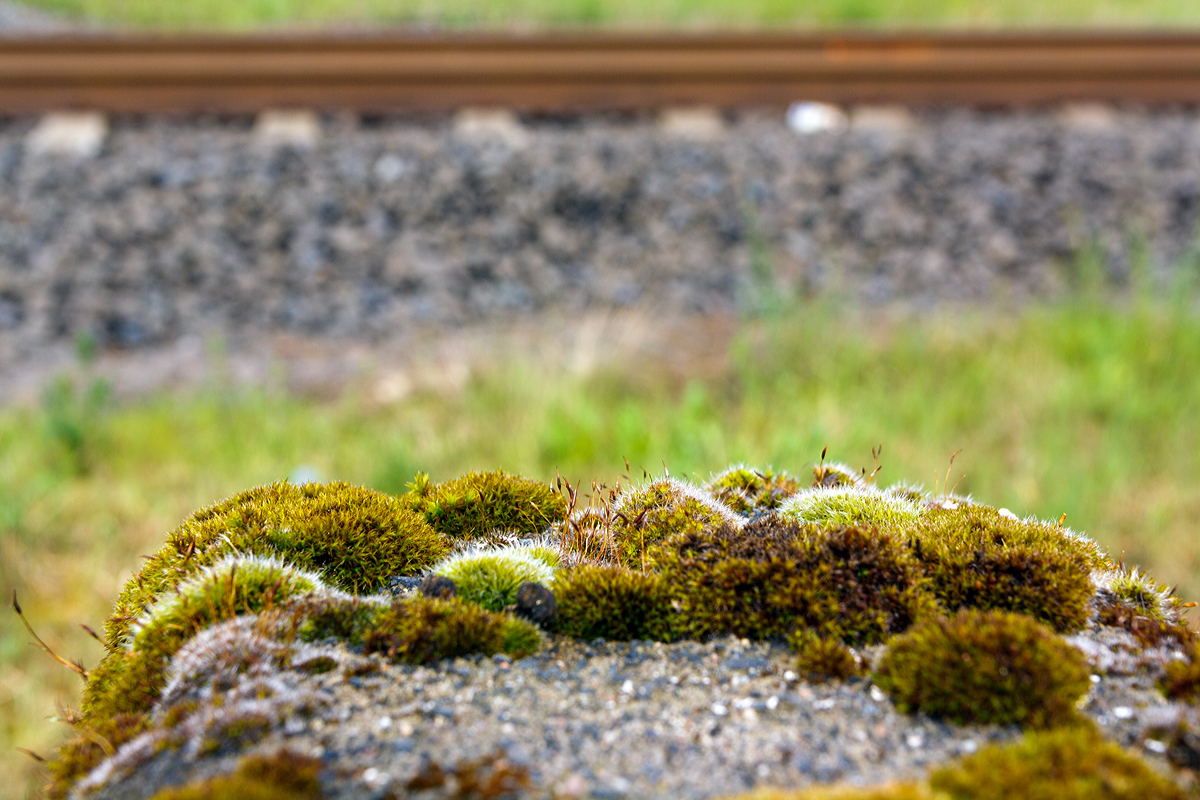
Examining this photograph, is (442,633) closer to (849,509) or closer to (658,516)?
(658,516)

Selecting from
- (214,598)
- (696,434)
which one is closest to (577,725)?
(214,598)

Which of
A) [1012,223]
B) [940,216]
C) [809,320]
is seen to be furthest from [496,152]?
[1012,223]

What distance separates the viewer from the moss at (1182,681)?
1.44m

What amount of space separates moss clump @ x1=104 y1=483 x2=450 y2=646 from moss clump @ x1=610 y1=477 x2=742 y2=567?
0.42 meters

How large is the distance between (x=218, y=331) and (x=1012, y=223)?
6.49 meters

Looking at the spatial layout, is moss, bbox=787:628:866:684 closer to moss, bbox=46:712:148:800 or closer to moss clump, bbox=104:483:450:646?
moss clump, bbox=104:483:450:646

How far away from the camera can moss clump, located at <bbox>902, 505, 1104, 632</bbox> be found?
1.65 meters

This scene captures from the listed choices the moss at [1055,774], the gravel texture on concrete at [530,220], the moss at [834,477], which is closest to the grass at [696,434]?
the gravel texture on concrete at [530,220]

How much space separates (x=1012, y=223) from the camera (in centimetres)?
721

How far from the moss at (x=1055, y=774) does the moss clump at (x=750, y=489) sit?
95 cm

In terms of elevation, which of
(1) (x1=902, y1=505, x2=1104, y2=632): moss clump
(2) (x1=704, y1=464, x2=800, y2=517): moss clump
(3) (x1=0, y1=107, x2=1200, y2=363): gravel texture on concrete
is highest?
(3) (x1=0, y1=107, x2=1200, y2=363): gravel texture on concrete

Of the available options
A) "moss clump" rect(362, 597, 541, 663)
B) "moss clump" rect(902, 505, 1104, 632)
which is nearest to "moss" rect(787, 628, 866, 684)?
"moss clump" rect(902, 505, 1104, 632)

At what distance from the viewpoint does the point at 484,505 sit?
219cm

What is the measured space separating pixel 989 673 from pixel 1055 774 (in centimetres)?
20
